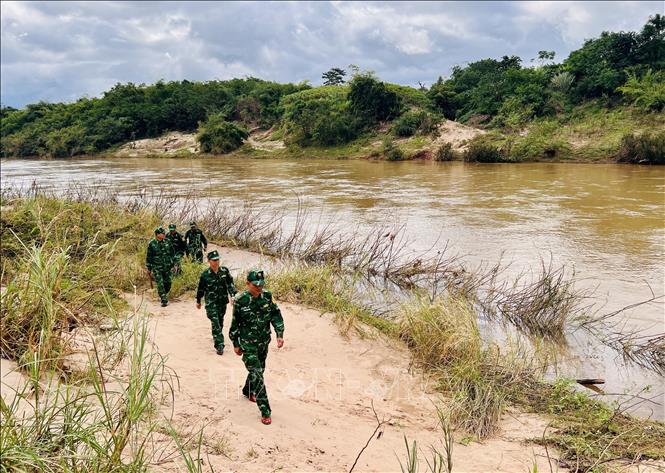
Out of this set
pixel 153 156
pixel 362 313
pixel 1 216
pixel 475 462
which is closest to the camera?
pixel 475 462

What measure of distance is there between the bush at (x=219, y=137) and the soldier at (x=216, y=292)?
46836 mm

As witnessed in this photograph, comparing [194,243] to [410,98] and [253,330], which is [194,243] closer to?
[253,330]

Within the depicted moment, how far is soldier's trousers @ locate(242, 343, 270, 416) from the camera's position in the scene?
5.17 m

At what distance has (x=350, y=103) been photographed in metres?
50.5

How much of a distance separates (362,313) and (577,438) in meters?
4.20

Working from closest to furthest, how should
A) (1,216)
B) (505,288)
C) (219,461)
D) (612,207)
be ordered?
(219,461)
(505,288)
(1,216)
(612,207)

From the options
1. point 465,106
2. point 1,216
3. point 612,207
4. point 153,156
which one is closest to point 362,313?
point 1,216

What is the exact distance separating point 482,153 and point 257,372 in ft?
114

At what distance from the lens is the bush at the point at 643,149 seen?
30.6 meters

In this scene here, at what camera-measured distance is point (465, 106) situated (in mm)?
48000

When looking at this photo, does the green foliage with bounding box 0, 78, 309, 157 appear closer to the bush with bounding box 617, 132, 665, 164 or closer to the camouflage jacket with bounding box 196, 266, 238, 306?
the bush with bounding box 617, 132, 665, 164

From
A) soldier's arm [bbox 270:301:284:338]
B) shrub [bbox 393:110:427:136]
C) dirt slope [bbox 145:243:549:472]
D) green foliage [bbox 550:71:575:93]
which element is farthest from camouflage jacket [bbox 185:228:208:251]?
green foliage [bbox 550:71:575:93]

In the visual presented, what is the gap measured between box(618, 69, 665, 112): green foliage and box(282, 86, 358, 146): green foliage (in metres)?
22.3

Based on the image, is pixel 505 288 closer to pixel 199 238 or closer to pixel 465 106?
pixel 199 238
